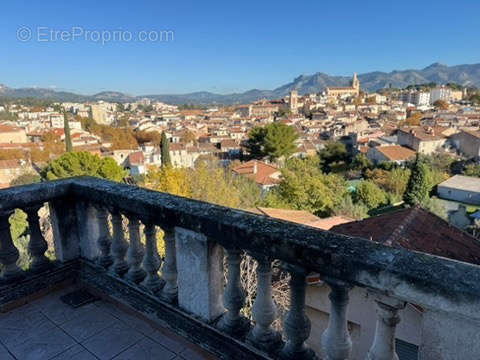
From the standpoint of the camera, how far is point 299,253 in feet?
4.41

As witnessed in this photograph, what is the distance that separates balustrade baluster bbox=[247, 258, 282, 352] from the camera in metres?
1.59

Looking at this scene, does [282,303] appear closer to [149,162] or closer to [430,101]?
[149,162]

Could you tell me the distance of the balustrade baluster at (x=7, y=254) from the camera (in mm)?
2396

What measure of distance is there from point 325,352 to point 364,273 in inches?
19.6

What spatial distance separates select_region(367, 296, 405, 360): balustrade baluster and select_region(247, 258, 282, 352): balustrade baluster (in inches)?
19.8

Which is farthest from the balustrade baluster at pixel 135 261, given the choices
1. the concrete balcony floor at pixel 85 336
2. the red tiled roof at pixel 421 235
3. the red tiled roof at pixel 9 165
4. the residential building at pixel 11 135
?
the residential building at pixel 11 135

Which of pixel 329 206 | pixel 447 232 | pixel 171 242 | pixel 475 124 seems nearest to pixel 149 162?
pixel 329 206

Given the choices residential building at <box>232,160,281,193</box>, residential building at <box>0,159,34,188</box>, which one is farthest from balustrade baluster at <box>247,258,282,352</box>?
residential building at <box>0,159,34,188</box>

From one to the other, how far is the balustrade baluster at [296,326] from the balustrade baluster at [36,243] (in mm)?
2078

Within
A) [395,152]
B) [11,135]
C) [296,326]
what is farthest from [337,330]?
[11,135]

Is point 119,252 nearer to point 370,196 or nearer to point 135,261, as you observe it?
point 135,261

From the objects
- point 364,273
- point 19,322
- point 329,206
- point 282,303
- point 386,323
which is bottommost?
point 329,206

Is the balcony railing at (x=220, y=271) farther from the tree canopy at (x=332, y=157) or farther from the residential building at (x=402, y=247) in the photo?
the tree canopy at (x=332, y=157)

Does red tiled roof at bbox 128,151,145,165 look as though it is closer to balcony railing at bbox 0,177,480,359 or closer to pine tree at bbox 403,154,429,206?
pine tree at bbox 403,154,429,206
